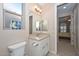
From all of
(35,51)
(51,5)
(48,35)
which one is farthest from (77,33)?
(35,51)

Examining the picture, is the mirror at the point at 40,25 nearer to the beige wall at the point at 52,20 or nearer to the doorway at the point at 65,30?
the beige wall at the point at 52,20

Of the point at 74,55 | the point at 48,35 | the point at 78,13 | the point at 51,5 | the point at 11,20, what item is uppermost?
the point at 51,5

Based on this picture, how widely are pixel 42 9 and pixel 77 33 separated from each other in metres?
0.62

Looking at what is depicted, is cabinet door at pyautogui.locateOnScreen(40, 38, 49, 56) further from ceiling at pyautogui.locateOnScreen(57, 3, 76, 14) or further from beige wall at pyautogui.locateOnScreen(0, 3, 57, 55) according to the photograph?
ceiling at pyautogui.locateOnScreen(57, 3, 76, 14)

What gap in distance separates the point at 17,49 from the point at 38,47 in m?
0.30

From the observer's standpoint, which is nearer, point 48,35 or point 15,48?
point 15,48

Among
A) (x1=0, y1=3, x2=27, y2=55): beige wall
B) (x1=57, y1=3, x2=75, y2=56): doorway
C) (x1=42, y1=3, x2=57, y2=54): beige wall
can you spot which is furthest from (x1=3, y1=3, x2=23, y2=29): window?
(x1=57, y1=3, x2=75, y2=56): doorway

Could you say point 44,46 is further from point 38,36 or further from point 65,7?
point 65,7

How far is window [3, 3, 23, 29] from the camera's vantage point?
1140 mm

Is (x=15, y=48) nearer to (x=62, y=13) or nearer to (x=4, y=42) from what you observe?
(x=4, y=42)

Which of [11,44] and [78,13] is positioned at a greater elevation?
[78,13]

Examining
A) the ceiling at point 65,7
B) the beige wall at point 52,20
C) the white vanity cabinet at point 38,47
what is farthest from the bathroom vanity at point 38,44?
the ceiling at point 65,7

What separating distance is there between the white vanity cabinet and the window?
1.00 ft

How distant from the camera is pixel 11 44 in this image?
1.17 metres
